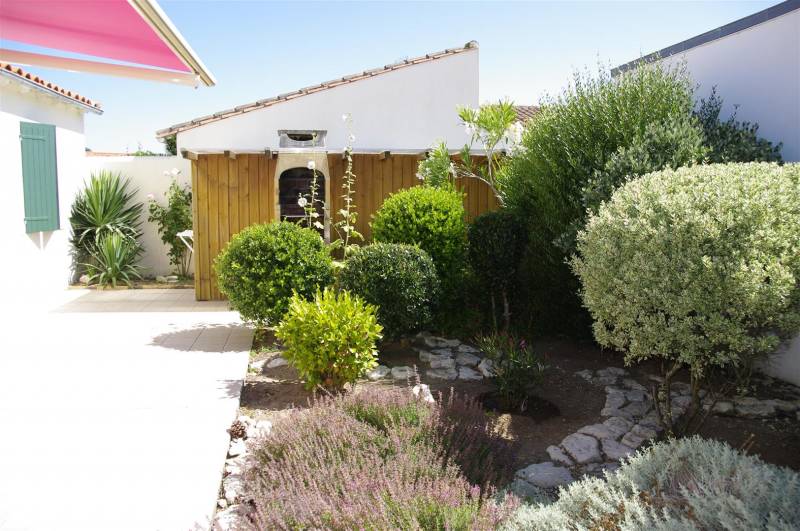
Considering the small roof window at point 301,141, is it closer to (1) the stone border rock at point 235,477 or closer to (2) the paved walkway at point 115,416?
(2) the paved walkway at point 115,416

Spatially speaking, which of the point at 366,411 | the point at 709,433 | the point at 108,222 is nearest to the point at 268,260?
the point at 366,411

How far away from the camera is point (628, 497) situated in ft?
10.0

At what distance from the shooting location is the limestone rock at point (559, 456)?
4.55 m

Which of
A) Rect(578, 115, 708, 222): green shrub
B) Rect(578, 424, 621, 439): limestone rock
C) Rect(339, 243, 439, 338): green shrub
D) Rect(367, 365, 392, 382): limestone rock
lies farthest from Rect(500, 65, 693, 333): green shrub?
Rect(367, 365, 392, 382): limestone rock

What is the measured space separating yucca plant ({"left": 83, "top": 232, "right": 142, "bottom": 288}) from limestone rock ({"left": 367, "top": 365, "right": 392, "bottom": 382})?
7.18 meters

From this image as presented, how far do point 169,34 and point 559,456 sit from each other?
12.5 feet

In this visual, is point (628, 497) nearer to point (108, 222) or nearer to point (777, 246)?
point (777, 246)

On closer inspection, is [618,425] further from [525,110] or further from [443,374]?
[525,110]

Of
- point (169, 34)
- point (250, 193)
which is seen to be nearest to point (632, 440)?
point (169, 34)

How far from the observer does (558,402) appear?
5820 mm

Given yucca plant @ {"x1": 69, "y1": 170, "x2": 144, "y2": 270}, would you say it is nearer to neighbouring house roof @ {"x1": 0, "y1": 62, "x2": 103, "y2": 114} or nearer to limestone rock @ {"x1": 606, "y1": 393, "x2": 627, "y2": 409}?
neighbouring house roof @ {"x1": 0, "y1": 62, "x2": 103, "y2": 114}

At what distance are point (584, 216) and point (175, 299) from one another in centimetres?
723

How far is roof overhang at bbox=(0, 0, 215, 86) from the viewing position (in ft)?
10.3

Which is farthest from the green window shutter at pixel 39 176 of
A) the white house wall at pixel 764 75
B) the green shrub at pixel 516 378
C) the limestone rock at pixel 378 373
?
the white house wall at pixel 764 75
